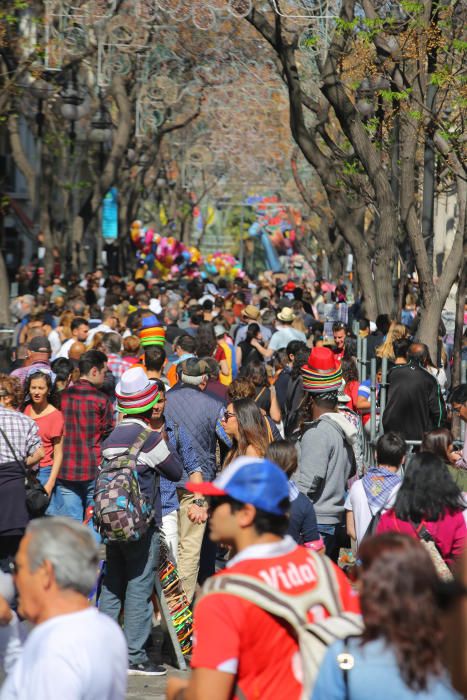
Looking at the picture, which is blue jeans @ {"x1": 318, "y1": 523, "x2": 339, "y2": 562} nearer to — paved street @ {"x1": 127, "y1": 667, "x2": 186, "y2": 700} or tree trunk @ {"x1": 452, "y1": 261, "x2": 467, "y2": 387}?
paved street @ {"x1": 127, "y1": 667, "x2": 186, "y2": 700}

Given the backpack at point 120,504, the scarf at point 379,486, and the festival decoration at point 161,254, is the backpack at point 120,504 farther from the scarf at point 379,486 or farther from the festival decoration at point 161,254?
the festival decoration at point 161,254

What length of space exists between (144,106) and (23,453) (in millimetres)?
24002

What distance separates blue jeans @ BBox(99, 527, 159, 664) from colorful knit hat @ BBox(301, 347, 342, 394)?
1.54 meters

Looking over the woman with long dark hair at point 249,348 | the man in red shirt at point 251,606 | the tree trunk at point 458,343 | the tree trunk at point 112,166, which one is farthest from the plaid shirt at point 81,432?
the tree trunk at point 112,166

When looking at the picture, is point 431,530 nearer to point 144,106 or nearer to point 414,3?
point 414,3

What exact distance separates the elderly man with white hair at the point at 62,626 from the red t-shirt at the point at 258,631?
0.27 m

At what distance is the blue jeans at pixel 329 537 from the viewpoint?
8.09 metres

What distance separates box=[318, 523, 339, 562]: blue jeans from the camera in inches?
318

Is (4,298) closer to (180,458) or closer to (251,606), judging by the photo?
(180,458)

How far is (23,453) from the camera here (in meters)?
7.88

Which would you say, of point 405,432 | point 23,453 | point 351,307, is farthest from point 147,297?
point 23,453

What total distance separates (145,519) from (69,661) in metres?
3.52

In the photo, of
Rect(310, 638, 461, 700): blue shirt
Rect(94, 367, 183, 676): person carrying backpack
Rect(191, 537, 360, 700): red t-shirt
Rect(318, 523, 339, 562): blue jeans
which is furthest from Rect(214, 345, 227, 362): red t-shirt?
Rect(310, 638, 461, 700): blue shirt

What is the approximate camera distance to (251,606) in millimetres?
3707
